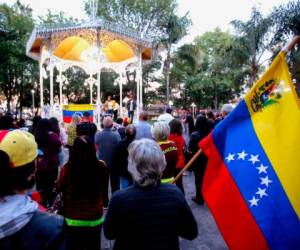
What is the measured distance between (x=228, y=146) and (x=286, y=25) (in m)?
18.8

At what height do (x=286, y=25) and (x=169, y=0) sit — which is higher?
(x=169, y=0)

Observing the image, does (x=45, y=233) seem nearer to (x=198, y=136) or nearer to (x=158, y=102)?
(x=198, y=136)

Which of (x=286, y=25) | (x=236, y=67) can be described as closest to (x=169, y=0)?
(x=236, y=67)

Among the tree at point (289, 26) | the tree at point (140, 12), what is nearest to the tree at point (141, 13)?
the tree at point (140, 12)

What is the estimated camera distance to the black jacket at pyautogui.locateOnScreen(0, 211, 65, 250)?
156cm

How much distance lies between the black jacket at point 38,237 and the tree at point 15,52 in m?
24.6

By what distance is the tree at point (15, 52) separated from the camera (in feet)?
81.2

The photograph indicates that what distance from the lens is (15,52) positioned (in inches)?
995

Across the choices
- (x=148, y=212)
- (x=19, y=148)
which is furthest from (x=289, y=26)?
(x=19, y=148)

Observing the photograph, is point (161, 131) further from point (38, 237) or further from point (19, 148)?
point (38, 237)

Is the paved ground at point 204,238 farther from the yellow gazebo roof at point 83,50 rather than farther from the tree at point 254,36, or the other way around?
the tree at point 254,36

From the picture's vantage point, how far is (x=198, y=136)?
6750 mm

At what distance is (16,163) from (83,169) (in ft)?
5.10

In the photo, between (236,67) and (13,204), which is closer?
(13,204)
